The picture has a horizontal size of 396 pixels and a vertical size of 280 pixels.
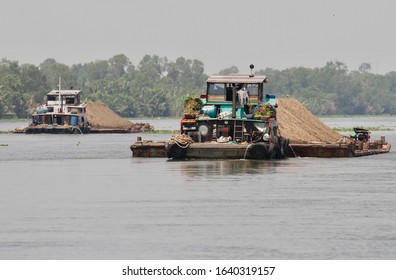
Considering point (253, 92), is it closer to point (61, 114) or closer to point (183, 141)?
point (183, 141)

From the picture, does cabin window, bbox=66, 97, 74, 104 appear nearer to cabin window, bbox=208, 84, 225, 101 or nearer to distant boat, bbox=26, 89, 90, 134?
distant boat, bbox=26, 89, 90, 134

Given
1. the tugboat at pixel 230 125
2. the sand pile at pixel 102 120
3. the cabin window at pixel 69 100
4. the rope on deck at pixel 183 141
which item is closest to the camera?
the tugboat at pixel 230 125

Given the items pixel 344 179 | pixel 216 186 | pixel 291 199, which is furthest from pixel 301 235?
pixel 344 179

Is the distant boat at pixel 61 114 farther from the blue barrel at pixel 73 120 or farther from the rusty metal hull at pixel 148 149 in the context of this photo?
the rusty metal hull at pixel 148 149

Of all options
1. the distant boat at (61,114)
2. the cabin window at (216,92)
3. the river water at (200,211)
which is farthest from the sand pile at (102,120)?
the river water at (200,211)

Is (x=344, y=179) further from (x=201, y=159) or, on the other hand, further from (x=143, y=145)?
(x=143, y=145)

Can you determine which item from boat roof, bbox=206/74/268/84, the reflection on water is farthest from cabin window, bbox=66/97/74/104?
the reflection on water

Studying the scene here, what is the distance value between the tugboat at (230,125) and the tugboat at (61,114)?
85.2 metres

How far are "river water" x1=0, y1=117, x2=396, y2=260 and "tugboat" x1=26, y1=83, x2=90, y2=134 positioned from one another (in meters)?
92.7

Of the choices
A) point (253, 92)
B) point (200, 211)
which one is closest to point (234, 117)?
point (253, 92)

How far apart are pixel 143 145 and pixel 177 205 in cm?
3558

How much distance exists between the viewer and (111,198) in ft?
152

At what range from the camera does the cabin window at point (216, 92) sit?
7525cm

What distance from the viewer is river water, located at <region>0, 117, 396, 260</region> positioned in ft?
104
